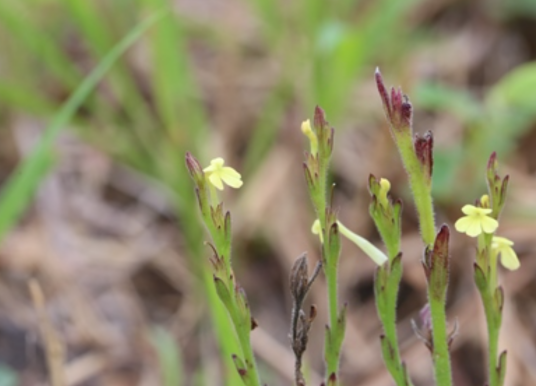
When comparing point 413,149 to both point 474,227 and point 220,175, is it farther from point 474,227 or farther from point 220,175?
point 220,175

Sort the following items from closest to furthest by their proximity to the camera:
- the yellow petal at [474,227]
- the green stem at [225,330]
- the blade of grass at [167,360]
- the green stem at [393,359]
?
the yellow petal at [474,227], the green stem at [393,359], the green stem at [225,330], the blade of grass at [167,360]

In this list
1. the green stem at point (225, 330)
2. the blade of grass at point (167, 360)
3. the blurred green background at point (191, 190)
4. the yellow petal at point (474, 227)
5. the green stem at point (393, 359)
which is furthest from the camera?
the blurred green background at point (191, 190)

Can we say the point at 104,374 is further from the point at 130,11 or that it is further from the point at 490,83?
the point at 490,83

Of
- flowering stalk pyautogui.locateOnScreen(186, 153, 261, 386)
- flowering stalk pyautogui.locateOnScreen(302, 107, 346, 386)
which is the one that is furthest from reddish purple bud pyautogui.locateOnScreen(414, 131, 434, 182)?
flowering stalk pyautogui.locateOnScreen(186, 153, 261, 386)

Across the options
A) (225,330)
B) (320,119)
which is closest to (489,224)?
(320,119)

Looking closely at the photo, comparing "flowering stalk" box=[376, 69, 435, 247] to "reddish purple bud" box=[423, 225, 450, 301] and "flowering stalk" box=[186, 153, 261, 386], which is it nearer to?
"reddish purple bud" box=[423, 225, 450, 301]

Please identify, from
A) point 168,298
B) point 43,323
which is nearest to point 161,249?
point 168,298

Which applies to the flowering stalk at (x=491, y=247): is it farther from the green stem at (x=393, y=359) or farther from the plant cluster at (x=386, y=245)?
the green stem at (x=393, y=359)

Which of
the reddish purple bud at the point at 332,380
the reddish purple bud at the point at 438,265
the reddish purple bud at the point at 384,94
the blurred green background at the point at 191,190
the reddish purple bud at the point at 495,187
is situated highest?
the blurred green background at the point at 191,190

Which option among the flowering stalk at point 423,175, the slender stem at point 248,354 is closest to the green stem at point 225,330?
the slender stem at point 248,354
